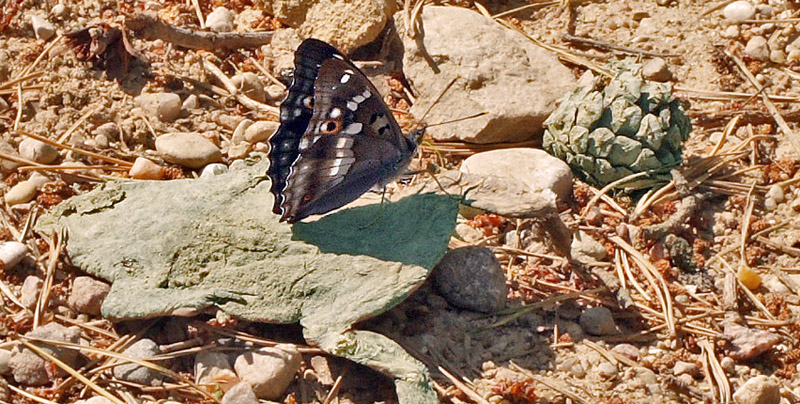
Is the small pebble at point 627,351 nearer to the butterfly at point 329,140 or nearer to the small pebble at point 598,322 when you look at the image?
the small pebble at point 598,322

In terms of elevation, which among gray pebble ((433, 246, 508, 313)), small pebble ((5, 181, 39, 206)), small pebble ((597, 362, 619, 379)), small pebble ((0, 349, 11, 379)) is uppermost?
small pebble ((5, 181, 39, 206))

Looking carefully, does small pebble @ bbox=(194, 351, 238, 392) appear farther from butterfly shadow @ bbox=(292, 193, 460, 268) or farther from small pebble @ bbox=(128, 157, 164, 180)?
small pebble @ bbox=(128, 157, 164, 180)

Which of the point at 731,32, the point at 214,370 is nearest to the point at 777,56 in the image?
the point at 731,32

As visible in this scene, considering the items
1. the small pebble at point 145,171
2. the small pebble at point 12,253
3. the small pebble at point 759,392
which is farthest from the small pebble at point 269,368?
the small pebble at point 759,392

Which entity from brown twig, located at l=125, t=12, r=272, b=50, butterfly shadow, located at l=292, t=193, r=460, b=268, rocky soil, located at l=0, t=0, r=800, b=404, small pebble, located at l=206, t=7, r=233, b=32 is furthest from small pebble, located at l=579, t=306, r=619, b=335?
small pebble, located at l=206, t=7, r=233, b=32

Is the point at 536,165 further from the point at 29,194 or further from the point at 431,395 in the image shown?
the point at 29,194

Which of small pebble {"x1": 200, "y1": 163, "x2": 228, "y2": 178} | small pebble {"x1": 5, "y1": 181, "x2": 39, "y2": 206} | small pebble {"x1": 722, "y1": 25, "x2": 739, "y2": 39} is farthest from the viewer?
small pebble {"x1": 722, "y1": 25, "x2": 739, "y2": 39}

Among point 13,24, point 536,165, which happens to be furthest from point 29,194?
point 536,165
